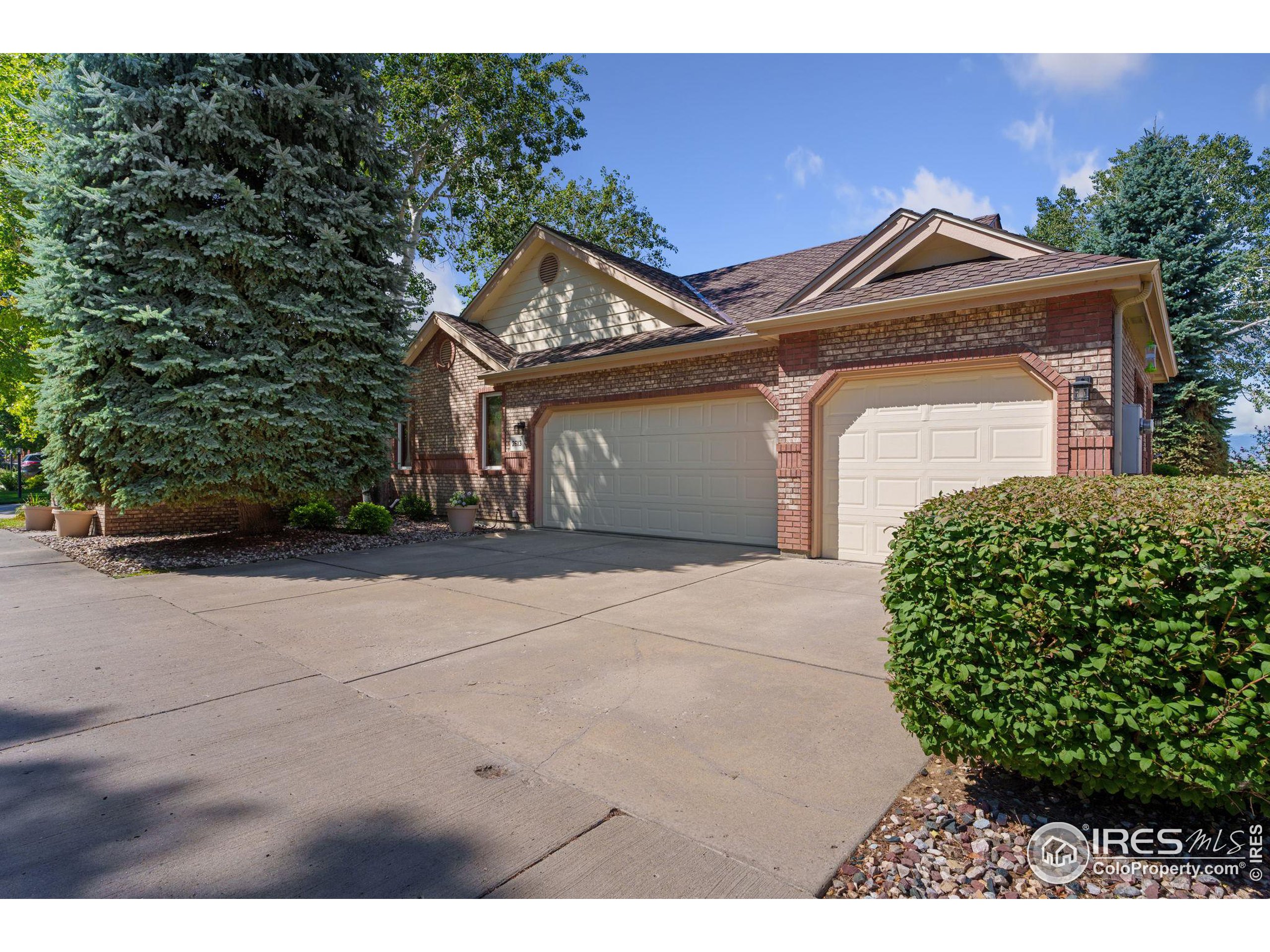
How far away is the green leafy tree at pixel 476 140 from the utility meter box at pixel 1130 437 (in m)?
14.5

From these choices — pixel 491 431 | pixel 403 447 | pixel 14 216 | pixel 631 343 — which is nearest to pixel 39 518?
pixel 14 216

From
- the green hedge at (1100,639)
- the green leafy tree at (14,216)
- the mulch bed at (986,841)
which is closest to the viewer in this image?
the green hedge at (1100,639)

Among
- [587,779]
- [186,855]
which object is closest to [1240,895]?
[587,779]

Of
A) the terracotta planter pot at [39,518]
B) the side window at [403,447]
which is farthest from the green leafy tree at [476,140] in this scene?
the terracotta planter pot at [39,518]

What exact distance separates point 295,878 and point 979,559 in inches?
112

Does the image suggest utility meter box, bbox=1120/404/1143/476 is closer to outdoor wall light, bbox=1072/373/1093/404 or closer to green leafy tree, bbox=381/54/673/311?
outdoor wall light, bbox=1072/373/1093/404

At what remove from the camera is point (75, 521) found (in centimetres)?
1231

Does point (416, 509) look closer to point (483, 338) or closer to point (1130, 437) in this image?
point (483, 338)

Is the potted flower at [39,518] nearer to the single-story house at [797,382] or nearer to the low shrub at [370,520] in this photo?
the low shrub at [370,520]

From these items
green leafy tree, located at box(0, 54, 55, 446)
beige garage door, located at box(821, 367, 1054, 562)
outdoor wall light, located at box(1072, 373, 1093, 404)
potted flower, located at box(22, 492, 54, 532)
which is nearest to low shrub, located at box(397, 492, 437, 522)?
potted flower, located at box(22, 492, 54, 532)

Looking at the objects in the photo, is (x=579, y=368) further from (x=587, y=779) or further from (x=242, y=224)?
(x=587, y=779)

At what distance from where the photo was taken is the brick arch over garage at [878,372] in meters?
7.23

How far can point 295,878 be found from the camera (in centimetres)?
232

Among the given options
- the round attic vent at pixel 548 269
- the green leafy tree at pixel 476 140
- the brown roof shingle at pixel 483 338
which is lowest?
the brown roof shingle at pixel 483 338
